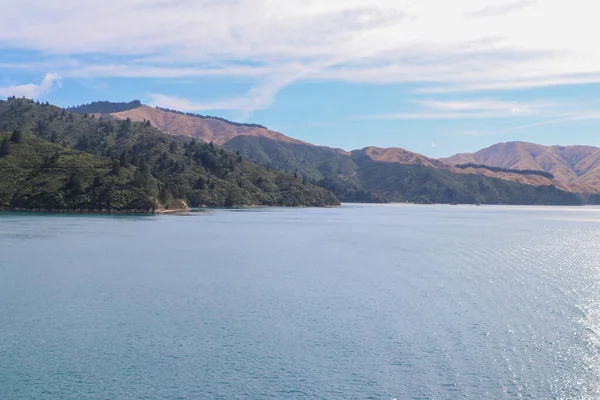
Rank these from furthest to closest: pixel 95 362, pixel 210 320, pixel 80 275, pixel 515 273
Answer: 1. pixel 515 273
2. pixel 80 275
3. pixel 210 320
4. pixel 95 362

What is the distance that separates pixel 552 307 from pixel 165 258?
195 ft

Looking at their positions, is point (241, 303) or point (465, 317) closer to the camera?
point (465, 317)

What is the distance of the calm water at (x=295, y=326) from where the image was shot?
33.2 metres

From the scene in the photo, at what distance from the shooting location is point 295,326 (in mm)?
46594

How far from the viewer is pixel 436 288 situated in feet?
213

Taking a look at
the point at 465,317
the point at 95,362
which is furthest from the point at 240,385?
the point at 465,317

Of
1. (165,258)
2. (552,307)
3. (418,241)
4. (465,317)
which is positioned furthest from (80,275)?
(418,241)

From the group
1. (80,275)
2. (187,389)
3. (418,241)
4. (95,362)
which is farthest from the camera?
(418,241)

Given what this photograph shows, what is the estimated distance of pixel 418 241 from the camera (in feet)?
414

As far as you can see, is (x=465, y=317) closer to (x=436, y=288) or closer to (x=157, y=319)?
(x=436, y=288)

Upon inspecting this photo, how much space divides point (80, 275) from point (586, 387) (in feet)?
195

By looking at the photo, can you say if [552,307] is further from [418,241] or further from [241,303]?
[418,241]

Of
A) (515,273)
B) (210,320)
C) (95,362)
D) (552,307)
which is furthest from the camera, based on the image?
(515,273)

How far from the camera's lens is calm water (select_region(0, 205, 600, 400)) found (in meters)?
33.2
